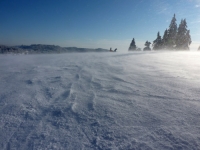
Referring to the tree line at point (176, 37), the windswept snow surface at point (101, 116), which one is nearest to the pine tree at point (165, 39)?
the tree line at point (176, 37)

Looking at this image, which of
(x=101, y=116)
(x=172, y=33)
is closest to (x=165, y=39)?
(x=172, y=33)

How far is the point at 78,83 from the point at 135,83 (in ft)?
4.26

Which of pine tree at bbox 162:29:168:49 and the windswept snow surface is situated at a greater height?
pine tree at bbox 162:29:168:49

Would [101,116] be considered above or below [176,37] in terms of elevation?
below

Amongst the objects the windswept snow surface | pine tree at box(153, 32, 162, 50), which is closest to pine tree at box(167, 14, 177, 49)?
pine tree at box(153, 32, 162, 50)

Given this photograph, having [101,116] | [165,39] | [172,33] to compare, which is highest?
[172,33]

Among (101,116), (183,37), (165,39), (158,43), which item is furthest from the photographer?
(158,43)

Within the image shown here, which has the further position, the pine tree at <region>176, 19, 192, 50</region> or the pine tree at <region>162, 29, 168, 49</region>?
the pine tree at <region>162, 29, 168, 49</region>

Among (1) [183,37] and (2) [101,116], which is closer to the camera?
(2) [101,116]

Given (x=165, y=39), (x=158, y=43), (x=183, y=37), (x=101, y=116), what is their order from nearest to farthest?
(x=101, y=116) → (x=183, y=37) → (x=165, y=39) → (x=158, y=43)

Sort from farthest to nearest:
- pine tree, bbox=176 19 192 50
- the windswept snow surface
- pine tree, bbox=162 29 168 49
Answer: pine tree, bbox=162 29 168 49, pine tree, bbox=176 19 192 50, the windswept snow surface

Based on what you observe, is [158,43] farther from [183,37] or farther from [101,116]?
[101,116]

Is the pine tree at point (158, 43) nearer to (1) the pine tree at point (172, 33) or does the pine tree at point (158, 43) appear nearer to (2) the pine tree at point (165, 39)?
(2) the pine tree at point (165, 39)

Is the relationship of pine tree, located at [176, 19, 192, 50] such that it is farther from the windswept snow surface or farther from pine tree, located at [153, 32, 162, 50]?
the windswept snow surface
